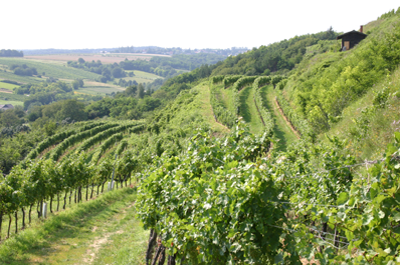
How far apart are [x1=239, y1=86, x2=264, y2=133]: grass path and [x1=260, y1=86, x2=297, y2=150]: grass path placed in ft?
7.57

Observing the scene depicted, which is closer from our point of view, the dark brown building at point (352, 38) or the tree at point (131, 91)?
the dark brown building at point (352, 38)

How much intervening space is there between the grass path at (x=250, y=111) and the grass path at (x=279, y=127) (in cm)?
231

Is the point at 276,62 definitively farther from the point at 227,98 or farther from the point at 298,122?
the point at 298,122

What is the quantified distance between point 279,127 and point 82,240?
30.2m

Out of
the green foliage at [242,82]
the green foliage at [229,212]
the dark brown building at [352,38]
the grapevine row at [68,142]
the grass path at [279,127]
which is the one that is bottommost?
the grapevine row at [68,142]

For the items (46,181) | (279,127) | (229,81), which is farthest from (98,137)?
(46,181)

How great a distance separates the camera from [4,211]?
14.3m

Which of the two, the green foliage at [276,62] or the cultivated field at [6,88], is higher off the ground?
the green foliage at [276,62]

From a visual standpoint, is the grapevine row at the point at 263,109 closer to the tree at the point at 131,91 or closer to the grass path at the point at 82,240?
the grass path at the point at 82,240

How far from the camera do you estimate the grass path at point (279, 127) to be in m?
33.1

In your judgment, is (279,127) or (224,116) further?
(224,116)

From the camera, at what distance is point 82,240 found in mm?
14805

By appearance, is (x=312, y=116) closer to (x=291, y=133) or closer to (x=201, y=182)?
(x=291, y=133)

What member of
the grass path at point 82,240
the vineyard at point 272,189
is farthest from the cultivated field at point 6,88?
the grass path at point 82,240
